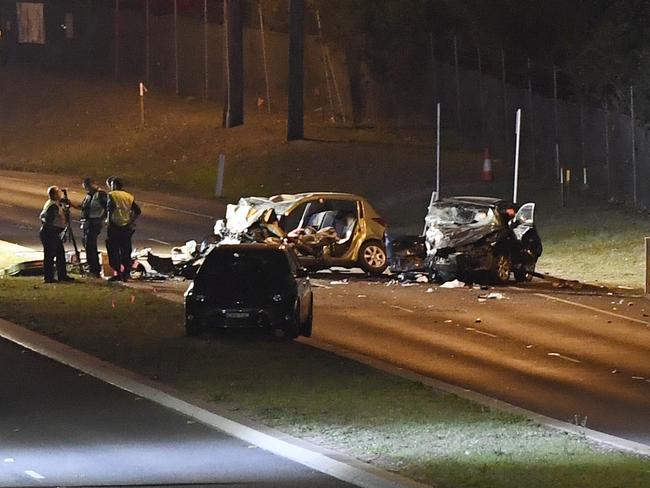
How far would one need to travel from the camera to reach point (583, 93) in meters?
43.8

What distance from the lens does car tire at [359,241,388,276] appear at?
26.2 metres

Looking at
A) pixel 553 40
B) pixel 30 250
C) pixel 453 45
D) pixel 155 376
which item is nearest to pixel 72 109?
pixel 453 45

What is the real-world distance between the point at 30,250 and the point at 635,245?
40.9 ft

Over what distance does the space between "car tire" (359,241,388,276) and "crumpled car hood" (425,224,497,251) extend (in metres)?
1.11

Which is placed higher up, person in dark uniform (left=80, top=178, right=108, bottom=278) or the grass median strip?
person in dark uniform (left=80, top=178, right=108, bottom=278)

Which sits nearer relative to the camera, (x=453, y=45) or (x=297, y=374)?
(x=297, y=374)

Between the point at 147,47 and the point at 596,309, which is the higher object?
the point at 147,47

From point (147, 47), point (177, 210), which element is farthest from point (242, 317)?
point (147, 47)

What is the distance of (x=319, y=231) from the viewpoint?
26.0 meters

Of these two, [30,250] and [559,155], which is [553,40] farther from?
[30,250]

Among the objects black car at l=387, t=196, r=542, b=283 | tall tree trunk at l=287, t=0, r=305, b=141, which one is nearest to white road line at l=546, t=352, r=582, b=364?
black car at l=387, t=196, r=542, b=283

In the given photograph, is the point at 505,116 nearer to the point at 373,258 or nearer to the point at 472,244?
the point at 373,258

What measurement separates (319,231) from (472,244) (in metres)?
2.83

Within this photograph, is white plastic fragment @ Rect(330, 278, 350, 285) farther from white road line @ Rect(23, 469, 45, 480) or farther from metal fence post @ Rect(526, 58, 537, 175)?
metal fence post @ Rect(526, 58, 537, 175)
